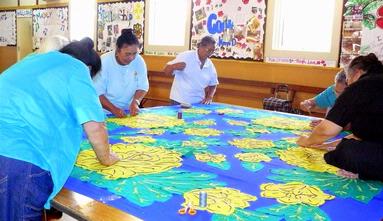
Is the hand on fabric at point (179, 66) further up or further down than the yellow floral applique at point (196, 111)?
further up

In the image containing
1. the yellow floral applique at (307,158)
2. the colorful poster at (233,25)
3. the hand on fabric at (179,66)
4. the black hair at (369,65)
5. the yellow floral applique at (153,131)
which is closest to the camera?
the yellow floral applique at (307,158)

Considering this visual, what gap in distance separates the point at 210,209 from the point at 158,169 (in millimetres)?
501

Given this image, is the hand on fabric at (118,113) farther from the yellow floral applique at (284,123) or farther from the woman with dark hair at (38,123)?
the woman with dark hair at (38,123)

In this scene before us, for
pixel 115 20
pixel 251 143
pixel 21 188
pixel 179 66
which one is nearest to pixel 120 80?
pixel 179 66

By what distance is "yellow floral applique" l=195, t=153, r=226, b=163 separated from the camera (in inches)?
79.7

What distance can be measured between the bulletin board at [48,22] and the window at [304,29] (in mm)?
5300

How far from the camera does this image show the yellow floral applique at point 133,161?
5.84ft

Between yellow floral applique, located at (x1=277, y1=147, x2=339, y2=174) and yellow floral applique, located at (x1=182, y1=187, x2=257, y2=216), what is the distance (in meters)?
0.62

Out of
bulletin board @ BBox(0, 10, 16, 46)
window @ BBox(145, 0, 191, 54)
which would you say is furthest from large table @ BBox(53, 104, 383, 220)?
bulletin board @ BBox(0, 10, 16, 46)

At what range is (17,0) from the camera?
9.99 metres

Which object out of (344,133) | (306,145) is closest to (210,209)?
(306,145)

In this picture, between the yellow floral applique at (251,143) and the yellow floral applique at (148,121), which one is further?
the yellow floral applique at (148,121)

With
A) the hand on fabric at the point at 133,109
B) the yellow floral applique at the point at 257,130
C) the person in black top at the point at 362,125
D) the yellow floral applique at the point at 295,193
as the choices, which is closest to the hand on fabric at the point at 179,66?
the hand on fabric at the point at 133,109

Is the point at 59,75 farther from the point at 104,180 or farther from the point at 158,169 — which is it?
the point at 158,169
